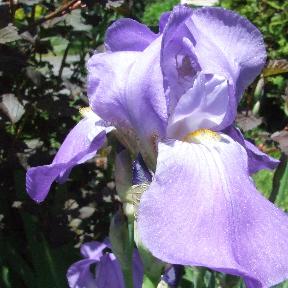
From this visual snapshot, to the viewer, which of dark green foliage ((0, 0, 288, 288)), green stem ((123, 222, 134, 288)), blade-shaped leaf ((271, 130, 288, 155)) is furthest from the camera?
dark green foliage ((0, 0, 288, 288))

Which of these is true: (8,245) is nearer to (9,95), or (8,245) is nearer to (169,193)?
(9,95)

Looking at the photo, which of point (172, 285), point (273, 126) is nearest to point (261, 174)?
point (273, 126)

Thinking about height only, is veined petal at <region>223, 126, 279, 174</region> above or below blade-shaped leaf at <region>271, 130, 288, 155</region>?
above

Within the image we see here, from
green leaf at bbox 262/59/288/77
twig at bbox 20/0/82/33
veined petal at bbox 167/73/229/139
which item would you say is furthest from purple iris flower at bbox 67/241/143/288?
twig at bbox 20/0/82/33

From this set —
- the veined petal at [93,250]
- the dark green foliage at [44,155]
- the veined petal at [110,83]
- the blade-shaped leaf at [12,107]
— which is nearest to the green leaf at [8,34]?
the dark green foliage at [44,155]

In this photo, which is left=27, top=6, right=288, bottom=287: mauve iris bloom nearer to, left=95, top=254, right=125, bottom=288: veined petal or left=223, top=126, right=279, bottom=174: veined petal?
left=223, top=126, right=279, bottom=174: veined petal

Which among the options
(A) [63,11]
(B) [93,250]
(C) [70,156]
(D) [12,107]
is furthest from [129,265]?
(A) [63,11]

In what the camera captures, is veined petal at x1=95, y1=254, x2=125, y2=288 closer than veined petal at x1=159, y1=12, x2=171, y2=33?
No

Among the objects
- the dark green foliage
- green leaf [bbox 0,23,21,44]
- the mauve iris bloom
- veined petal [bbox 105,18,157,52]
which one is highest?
veined petal [bbox 105,18,157,52]
